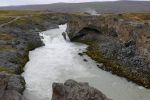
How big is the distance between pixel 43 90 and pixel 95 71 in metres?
15.2

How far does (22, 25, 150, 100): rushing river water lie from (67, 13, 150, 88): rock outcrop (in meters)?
2.87

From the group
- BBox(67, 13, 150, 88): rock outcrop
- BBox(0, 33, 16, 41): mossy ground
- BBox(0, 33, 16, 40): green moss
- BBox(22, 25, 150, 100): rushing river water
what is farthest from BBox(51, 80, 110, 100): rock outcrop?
BBox(0, 33, 16, 40): green moss

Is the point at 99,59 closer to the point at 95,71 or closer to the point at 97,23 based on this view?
the point at 95,71

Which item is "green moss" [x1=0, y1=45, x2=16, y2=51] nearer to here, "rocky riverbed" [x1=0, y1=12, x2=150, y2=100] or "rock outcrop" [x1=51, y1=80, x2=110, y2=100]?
"rocky riverbed" [x1=0, y1=12, x2=150, y2=100]

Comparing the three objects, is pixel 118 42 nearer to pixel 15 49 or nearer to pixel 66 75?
pixel 66 75

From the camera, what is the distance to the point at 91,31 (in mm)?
99000

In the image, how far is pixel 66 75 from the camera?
58.4 metres

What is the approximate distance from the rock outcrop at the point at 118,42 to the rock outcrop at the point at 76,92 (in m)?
22.5

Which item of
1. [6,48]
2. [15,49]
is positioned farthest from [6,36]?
[6,48]

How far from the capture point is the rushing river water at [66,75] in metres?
48.2

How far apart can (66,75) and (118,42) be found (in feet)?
78.2

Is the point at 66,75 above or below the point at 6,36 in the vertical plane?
below

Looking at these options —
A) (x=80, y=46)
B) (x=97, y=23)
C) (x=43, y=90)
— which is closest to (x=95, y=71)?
(x=43, y=90)

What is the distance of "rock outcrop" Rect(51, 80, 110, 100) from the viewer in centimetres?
3038
